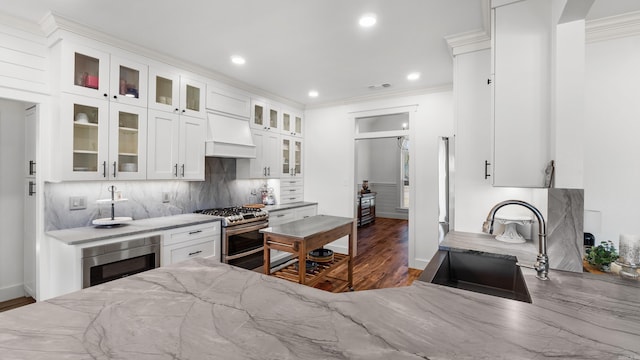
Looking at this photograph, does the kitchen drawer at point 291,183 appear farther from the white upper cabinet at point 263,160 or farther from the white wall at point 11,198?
the white wall at point 11,198

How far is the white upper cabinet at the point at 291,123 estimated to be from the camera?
4889mm

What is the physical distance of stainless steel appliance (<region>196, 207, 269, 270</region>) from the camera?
3365 mm

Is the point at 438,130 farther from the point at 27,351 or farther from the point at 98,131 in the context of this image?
the point at 27,351

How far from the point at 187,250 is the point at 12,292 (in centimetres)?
176

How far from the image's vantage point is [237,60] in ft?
10.6

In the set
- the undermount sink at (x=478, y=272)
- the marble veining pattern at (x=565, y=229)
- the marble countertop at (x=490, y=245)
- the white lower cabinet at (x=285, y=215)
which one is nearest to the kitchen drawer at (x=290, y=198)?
the white lower cabinet at (x=285, y=215)

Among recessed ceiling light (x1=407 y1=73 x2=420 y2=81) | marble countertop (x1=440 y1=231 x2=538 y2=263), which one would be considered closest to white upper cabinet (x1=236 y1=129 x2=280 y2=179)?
recessed ceiling light (x1=407 y1=73 x2=420 y2=81)

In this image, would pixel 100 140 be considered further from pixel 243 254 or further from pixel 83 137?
pixel 243 254

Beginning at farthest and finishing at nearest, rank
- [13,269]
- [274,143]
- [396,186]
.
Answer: [396,186]
[274,143]
[13,269]

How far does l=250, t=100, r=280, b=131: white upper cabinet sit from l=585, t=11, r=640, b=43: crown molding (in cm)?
370

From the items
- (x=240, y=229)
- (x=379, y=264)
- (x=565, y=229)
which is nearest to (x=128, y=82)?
(x=240, y=229)

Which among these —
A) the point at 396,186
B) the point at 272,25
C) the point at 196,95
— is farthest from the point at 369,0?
the point at 396,186

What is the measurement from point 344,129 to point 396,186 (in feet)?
13.9

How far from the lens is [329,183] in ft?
16.6
